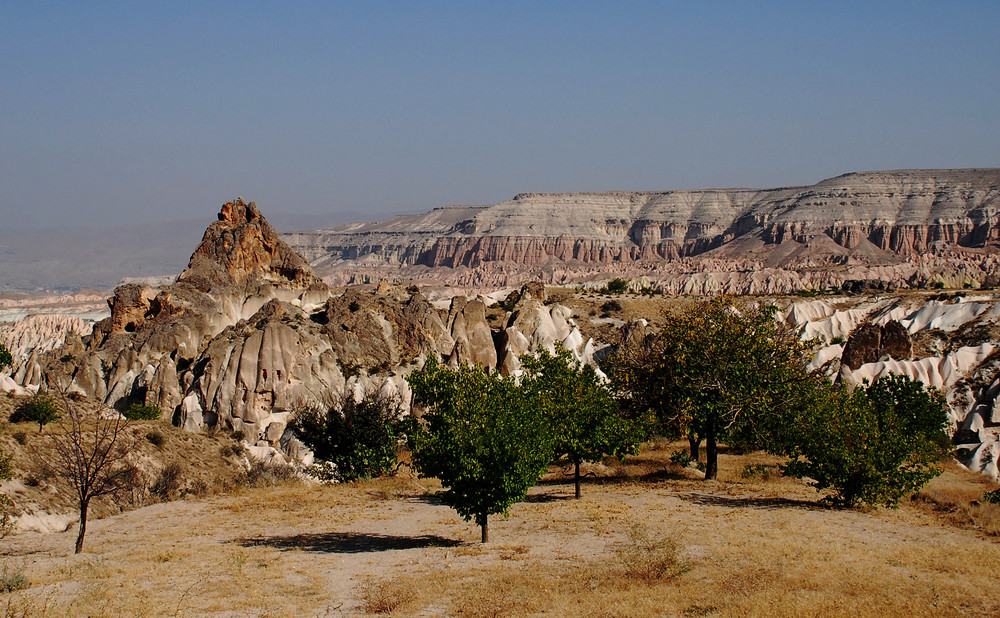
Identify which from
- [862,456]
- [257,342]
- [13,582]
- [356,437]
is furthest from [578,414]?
[257,342]

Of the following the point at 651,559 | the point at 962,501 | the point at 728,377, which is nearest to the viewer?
the point at 651,559

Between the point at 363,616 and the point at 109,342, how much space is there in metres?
41.4

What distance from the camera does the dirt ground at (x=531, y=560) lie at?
1380 cm

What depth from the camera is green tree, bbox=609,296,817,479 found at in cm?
2573

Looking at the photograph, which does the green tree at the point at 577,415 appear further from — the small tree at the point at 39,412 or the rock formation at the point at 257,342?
the small tree at the point at 39,412

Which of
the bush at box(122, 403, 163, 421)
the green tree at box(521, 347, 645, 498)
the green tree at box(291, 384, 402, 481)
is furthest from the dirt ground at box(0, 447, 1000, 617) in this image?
the bush at box(122, 403, 163, 421)

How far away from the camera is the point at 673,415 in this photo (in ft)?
91.5

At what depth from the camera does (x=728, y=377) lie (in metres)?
25.8

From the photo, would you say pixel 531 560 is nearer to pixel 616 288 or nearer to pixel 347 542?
pixel 347 542

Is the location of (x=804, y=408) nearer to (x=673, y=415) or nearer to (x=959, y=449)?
(x=673, y=415)

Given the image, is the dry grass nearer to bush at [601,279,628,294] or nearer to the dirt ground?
the dirt ground

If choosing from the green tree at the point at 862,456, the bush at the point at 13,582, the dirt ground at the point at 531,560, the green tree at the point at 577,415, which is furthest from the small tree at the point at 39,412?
the green tree at the point at 862,456

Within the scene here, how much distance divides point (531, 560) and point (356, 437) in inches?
627

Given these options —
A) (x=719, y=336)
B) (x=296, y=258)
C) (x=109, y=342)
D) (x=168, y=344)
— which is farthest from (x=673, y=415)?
(x=296, y=258)
